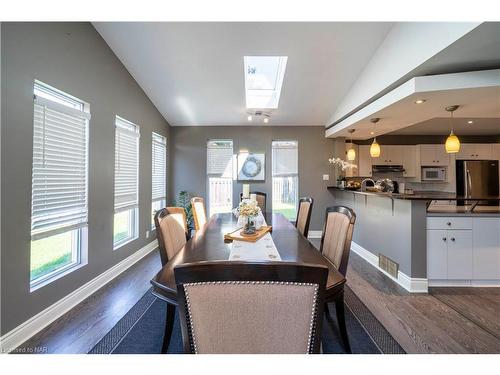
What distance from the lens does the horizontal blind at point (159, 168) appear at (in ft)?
13.9

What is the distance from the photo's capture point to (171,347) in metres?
1.64

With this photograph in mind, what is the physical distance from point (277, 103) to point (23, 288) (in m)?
3.99

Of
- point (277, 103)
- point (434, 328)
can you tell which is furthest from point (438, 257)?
point (277, 103)

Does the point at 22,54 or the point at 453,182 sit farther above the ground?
the point at 22,54

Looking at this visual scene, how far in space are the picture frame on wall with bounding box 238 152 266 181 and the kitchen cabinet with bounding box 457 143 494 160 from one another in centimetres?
445

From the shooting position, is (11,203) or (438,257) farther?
(438,257)

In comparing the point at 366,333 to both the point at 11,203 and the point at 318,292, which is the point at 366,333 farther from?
the point at 11,203

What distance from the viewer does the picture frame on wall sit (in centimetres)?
496

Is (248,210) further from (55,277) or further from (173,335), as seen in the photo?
(55,277)

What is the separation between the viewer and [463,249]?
2.52 metres

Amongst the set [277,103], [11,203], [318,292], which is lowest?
[318,292]

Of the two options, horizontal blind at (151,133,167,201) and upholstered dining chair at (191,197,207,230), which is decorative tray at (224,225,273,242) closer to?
upholstered dining chair at (191,197,207,230)
